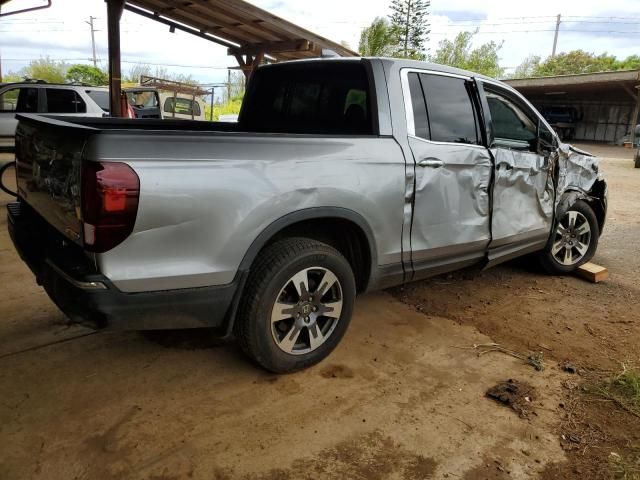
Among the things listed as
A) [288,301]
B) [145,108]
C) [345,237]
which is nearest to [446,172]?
[345,237]

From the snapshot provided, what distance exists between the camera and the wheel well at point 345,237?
114 inches

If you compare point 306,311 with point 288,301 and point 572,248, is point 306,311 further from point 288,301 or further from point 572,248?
point 572,248

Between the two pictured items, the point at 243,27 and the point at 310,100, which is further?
the point at 243,27

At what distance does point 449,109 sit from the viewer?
3475 mm

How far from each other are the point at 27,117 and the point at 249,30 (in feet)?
25.2

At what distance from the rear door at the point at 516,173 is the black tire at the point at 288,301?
155 centimetres

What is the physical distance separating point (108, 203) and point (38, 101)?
1000 centimetres

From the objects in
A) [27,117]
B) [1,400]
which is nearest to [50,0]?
[27,117]

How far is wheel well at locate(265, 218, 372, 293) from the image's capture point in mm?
2896

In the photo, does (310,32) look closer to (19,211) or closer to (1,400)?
(19,211)

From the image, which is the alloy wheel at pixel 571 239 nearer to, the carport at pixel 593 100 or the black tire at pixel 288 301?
the black tire at pixel 288 301

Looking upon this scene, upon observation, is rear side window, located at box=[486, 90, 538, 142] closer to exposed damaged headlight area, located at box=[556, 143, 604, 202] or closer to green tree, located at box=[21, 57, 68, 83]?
exposed damaged headlight area, located at box=[556, 143, 604, 202]

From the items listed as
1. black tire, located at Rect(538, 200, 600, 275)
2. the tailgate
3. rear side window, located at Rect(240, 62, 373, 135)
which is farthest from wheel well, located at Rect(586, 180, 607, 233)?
the tailgate

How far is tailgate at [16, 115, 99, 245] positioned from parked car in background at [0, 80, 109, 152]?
846 cm
